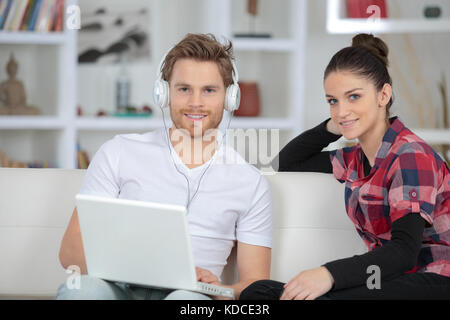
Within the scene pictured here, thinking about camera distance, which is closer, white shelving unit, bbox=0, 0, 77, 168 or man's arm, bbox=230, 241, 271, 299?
man's arm, bbox=230, 241, 271, 299

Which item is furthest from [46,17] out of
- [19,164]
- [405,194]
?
[405,194]

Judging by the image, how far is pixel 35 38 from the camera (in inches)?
135

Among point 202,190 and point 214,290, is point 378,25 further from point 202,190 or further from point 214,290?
point 214,290

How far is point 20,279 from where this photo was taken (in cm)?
184

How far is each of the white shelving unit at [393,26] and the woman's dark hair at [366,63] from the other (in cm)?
201

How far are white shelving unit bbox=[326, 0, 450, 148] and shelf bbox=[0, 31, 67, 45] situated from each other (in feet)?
4.81

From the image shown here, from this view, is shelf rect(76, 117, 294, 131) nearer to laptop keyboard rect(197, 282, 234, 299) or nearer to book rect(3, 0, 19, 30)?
book rect(3, 0, 19, 30)

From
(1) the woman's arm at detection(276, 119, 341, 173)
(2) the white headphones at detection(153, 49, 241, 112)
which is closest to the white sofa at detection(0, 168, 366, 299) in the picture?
(1) the woman's arm at detection(276, 119, 341, 173)

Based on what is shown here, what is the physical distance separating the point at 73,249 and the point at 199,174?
1.22 feet

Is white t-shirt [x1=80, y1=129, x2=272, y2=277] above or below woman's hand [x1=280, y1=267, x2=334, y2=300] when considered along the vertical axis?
above

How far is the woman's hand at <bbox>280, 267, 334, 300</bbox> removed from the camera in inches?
49.9

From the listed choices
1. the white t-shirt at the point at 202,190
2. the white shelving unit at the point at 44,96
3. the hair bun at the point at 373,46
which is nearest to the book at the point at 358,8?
the white shelving unit at the point at 44,96

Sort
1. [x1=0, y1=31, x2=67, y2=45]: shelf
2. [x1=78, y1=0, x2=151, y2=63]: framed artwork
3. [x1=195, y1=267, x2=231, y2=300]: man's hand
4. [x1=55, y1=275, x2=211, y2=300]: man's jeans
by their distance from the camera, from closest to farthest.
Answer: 1. [x1=55, y1=275, x2=211, y2=300]: man's jeans
2. [x1=195, y1=267, x2=231, y2=300]: man's hand
3. [x1=0, y1=31, x2=67, y2=45]: shelf
4. [x1=78, y1=0, x2=151, y2=63]: framed artwork

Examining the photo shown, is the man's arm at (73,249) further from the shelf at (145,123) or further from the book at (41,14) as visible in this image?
the book at (41,14)
